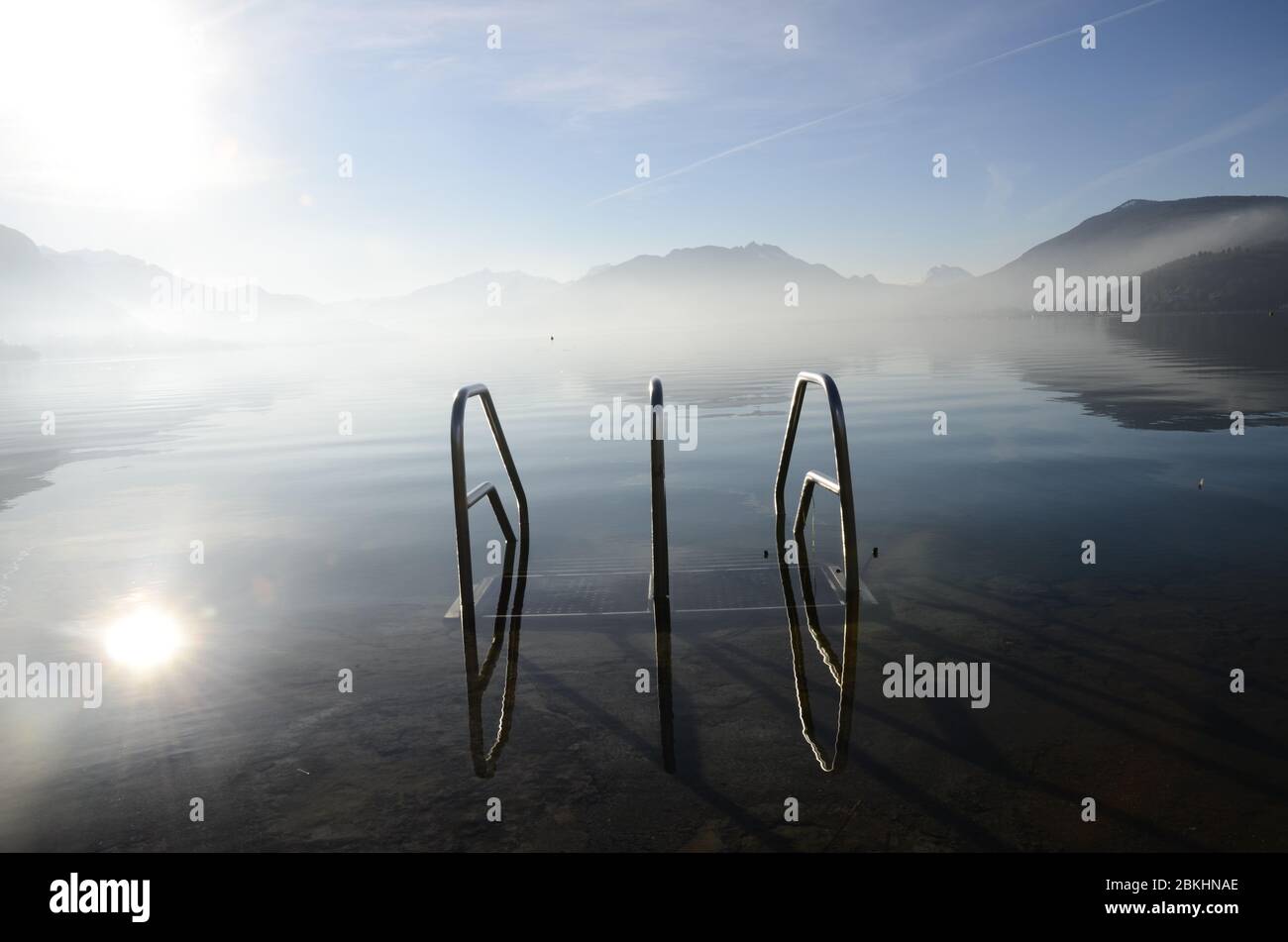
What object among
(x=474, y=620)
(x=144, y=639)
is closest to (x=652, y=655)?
(x=474, y=620)

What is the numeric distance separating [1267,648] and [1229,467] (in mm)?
7166

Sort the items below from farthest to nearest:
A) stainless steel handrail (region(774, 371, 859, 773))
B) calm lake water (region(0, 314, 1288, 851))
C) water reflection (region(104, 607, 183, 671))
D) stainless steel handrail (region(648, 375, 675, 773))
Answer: water reflection (region(104, 607, 183, 671))
stainless steel handrail (region(648, 375, 675, 773))
stainless steel handrail (region(774, 371, 859, 773))
calm lake water (region(0, 314, 1288, 851))

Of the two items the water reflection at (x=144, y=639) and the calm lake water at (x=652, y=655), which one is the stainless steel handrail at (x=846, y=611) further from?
the water reflection at (x=144, y=639)

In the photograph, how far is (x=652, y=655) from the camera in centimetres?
575

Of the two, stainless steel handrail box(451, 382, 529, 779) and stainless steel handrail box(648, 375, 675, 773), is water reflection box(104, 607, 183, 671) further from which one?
stainless steel handrail box(648, 375, 675, 773)

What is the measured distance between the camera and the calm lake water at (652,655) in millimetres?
3863

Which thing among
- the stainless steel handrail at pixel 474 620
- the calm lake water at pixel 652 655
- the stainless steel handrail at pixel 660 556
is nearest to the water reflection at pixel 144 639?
the calm lake water at pixel 652 655

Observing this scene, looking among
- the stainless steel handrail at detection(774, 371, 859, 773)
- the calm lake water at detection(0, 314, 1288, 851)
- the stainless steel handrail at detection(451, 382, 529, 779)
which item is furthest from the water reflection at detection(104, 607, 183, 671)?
the stainless steel handrail at detection(774, 371, 859, 773)

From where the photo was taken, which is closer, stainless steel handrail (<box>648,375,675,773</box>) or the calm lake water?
the calm lake water

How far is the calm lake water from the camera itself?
3.86 meters

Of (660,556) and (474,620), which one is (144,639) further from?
(660,556)

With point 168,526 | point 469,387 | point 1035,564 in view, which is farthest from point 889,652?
point 168,526

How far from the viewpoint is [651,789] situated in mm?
4031

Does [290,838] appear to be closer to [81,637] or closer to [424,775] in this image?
[424,775]
